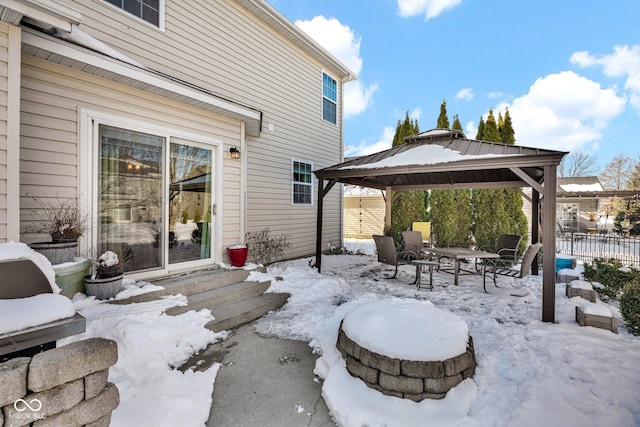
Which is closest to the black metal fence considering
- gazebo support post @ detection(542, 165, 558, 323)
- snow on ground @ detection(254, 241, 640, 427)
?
gazebo support post @ detection(542, 165, 558, 323)

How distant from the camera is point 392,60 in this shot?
18.6 m

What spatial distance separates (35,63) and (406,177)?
7440 mm

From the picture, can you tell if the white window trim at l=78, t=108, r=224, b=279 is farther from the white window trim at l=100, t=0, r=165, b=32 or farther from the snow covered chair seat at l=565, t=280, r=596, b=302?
the snow covered chair seat at l=565, t=280, r=596, b=302

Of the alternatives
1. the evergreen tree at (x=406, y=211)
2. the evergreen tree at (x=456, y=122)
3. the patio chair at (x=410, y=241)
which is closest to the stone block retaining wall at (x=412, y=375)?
the patio chair at (x=410, y=241)

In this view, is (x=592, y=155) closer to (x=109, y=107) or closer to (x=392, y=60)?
(x=392, y=60)

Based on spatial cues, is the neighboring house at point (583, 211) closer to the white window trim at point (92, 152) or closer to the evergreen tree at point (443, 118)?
the evergreen tree at point (443, 118)

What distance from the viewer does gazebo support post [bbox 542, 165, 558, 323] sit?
153 inches

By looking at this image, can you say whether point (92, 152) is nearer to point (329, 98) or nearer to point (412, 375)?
point (412, 375)

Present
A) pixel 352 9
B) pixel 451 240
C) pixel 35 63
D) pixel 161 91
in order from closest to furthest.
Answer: pixel 35 63 < pixel 161 91 < pixel 451 240 < pixel 352 9

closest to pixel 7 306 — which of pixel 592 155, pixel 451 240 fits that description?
pixel 451 240

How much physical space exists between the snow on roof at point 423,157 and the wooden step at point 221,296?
3.07m

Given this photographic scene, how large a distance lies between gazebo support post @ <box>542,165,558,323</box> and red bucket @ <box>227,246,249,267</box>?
14.7 ft

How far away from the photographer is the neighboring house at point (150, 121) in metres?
3.08

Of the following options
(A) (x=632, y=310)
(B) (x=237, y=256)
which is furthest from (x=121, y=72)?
(A) (x=632, y=310)
